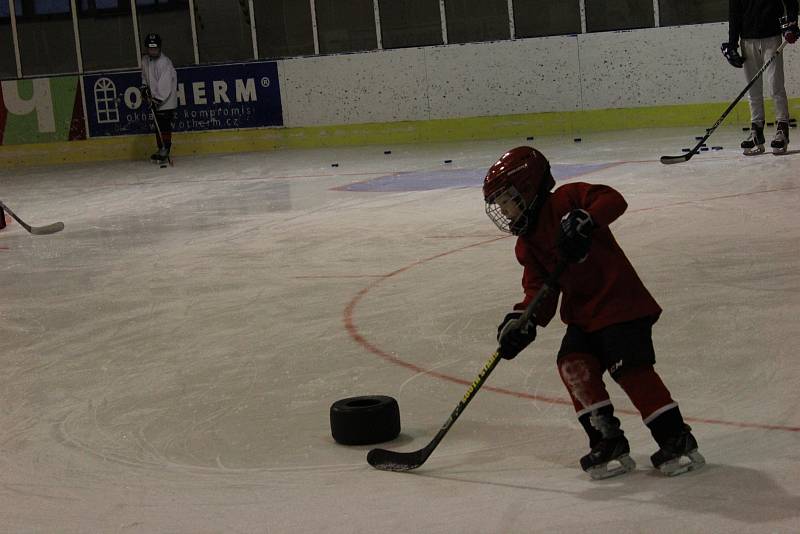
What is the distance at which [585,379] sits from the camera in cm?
273

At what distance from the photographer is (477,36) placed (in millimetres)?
15094

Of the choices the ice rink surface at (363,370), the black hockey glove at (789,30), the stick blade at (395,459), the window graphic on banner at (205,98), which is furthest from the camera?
the window graphic on banner at (205,98)

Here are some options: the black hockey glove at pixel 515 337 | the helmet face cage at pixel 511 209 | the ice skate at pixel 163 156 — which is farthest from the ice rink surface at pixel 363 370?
the ice skate at pixel 163 156

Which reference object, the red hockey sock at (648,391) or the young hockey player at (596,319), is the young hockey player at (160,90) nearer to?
the young hockey player at (596,319)

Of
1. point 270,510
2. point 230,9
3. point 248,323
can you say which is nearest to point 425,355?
point 248,323

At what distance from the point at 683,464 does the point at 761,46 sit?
6.56 meters

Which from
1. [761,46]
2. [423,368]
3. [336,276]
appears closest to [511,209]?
[423,368]

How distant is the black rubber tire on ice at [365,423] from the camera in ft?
10.2

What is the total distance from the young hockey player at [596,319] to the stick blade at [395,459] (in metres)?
0.33

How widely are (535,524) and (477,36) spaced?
1309cm

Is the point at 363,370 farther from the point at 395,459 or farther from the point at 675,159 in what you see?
the point at 675,159

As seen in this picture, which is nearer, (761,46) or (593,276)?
(593,276)

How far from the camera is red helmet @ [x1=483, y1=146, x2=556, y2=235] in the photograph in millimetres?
2654

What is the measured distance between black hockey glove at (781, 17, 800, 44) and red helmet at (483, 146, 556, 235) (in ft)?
19.6
